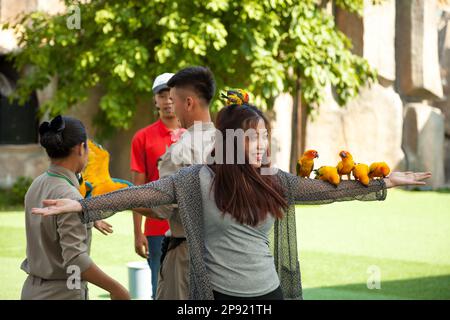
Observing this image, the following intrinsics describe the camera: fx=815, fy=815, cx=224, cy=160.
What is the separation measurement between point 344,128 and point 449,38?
16.1ft

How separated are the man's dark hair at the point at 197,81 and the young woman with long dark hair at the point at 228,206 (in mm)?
597

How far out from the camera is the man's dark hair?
3881 millimetres

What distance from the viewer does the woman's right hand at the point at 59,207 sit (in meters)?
3.04

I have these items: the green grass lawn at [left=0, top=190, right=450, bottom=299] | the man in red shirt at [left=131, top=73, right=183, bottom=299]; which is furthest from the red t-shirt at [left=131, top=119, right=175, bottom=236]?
the green grass lawn at [left=0, top=190, right=450, bottom=299]

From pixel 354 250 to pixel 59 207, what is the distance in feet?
24.7

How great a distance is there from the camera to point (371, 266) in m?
8.92

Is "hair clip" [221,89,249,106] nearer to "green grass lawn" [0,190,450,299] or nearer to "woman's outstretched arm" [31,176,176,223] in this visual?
"woman's outstretched arm" [31,176,176,223]

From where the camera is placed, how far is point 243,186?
3174mm

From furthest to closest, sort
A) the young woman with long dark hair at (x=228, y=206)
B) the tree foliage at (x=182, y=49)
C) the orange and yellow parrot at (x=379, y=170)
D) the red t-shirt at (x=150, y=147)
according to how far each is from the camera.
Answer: the tree foliage at (x=182, y=49)
the red t-shirt at (x=150, y=147)
the orange and yellow parrot at (x=379, y=170)
the young woman with long dark hair at (x=228, y=206)

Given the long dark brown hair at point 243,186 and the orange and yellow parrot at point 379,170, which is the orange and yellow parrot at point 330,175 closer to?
the orange and yellow parrot at point 379,170

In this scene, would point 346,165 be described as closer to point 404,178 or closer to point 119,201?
point 404,178

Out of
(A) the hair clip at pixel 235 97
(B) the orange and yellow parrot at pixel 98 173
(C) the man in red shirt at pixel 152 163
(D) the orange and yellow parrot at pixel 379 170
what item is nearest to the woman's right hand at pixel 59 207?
(A) the hair clip at pixel 235 97

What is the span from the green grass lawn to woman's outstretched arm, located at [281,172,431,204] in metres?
3.81
